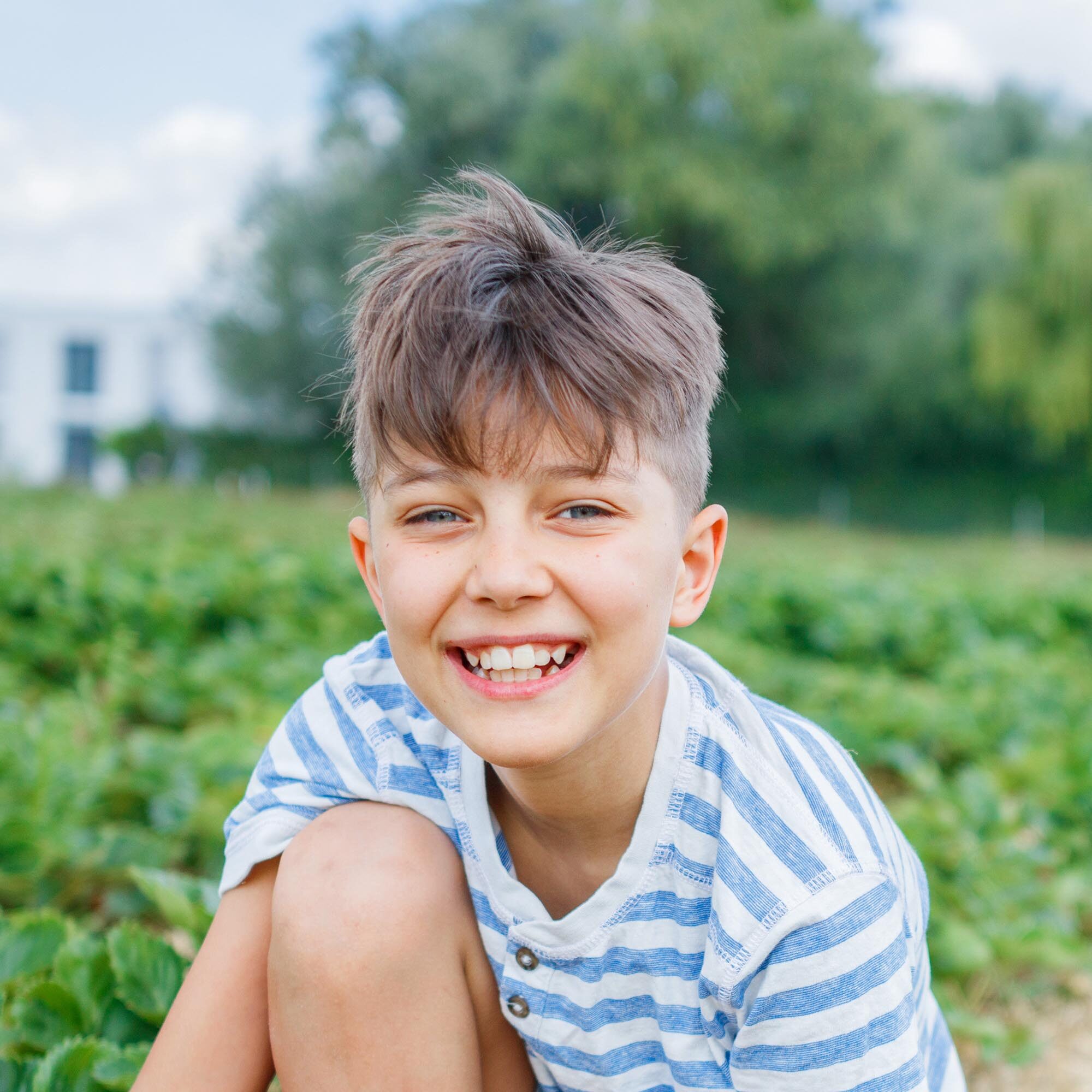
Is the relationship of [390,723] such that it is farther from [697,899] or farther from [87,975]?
[87,975]

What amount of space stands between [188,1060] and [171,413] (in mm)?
31491

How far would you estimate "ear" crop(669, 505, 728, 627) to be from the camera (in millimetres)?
1192

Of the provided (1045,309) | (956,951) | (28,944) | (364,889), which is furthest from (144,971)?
(1045,309)

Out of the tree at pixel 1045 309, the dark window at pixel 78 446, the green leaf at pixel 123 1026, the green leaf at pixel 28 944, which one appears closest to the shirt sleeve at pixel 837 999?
the green leaf at pixel 123 1026

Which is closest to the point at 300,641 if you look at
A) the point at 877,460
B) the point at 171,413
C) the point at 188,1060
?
the point at 188,1060

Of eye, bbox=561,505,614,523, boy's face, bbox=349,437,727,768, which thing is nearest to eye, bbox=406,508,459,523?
boy's face, bbox=349,437,727,768

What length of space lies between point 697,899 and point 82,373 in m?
34.9

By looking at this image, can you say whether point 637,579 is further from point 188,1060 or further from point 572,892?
point 188,1060

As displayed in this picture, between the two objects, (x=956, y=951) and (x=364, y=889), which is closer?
(x=364, y=889)

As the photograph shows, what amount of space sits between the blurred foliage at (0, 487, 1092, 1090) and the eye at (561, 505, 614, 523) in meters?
0.83

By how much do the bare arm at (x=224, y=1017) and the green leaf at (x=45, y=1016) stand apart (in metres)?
0.25

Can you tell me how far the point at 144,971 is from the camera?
1388mm

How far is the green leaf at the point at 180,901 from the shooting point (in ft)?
4.99

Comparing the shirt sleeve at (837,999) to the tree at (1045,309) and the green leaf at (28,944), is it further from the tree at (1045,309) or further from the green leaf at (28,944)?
the tree at (1045,309)
